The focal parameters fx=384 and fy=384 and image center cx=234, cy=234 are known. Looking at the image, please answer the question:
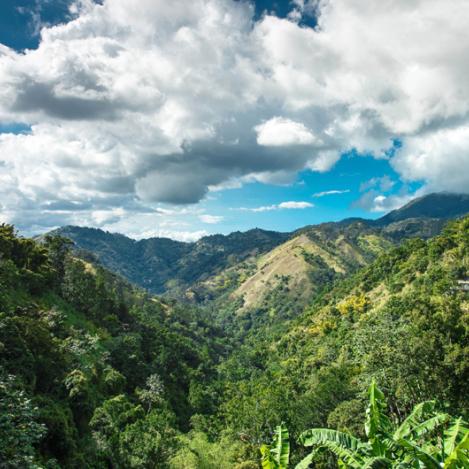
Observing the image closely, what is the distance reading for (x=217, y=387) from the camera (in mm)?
103125

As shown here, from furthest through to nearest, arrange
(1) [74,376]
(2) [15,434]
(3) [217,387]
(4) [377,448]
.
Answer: (3) [217,387], (1) [74,376], (2) [15,434], (4) [377,448]

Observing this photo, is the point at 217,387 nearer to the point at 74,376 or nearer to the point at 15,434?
the point at 74,376

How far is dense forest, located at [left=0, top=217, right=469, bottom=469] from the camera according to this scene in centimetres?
1620

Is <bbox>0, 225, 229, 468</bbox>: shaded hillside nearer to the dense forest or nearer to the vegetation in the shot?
the dense forest

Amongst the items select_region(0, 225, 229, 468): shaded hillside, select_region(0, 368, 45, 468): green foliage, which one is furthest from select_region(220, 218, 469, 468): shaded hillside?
select_region(0, 368, 45, 468): green foliage

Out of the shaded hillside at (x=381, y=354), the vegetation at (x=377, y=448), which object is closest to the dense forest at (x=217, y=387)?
the vegetation at (x=377, y=448)

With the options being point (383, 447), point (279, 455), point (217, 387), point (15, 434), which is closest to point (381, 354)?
point (383, 447)

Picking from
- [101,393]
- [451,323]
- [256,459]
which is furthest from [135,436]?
[451,323]

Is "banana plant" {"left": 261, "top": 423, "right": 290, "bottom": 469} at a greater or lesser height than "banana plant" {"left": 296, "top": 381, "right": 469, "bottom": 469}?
lesser

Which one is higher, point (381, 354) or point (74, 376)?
point (381, 354)

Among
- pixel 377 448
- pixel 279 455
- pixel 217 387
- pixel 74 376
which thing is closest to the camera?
pixel 377 448

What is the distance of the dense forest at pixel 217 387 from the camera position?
1620 centimetres

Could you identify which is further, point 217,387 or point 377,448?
point 217,387

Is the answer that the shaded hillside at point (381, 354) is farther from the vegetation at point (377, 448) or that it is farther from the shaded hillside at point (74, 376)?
the shaded hillside at point (74, 376)
